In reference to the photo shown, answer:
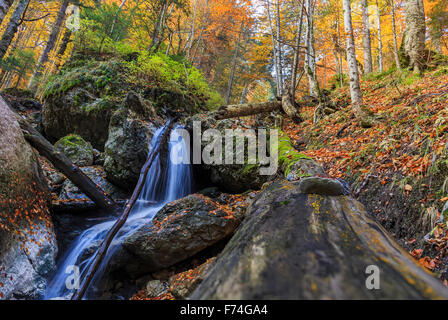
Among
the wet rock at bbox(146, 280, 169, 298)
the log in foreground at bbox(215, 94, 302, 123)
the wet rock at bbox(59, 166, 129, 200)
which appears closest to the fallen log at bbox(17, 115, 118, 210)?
the wet rock at bbox(59, 166, 129, 200)

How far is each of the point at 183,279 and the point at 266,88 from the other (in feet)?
98.8

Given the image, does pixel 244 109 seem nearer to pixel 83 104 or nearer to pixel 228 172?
pixel 228 172

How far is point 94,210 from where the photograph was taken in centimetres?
595

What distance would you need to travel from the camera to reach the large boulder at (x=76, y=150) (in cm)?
762

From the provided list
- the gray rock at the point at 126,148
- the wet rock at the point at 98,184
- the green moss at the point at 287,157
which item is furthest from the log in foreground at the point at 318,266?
the wet rock at the point at 98,184

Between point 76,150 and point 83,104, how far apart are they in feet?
7.88

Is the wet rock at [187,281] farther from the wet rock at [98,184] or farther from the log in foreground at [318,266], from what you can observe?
the wet rock at [98,184]

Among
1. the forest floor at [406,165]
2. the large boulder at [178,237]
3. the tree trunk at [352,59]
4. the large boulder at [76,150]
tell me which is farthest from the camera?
the large boulder at [76,150]

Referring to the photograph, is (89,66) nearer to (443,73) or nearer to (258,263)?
(258,263)

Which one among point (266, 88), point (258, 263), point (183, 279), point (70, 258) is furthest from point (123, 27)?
point (266, 88)

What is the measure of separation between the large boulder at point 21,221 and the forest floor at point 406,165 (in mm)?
5468

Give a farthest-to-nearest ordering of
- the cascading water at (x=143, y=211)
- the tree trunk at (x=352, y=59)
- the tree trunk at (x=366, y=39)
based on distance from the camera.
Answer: the tree trunk at (x=366, y=39) < the tree trunk at (x=352, y=59) < the cascading water at (x=143, y=211)

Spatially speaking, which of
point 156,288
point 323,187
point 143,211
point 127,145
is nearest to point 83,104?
point 127,145

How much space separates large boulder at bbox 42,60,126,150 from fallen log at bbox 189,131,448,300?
9.06 metres
